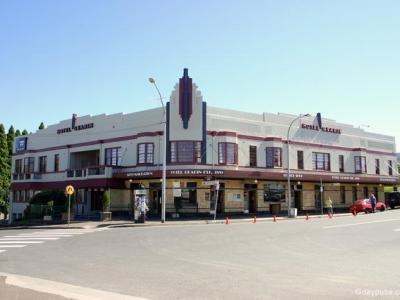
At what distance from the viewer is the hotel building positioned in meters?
38.6

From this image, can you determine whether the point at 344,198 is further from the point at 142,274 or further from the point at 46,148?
the point at 142,274

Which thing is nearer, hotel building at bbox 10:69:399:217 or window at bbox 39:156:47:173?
hotel building at bbox 10:69:399:217

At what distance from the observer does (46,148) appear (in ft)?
168

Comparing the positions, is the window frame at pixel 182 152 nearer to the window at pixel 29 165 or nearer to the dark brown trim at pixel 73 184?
the dark brown trim at pixel 73 184

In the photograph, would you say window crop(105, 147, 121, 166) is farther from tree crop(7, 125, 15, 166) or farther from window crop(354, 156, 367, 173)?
tree crop(7, 125, 15, 166)

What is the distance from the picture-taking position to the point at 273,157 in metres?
43.0

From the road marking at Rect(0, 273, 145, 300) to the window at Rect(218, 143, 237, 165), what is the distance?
29.1 meters

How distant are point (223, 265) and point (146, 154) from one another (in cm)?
2757

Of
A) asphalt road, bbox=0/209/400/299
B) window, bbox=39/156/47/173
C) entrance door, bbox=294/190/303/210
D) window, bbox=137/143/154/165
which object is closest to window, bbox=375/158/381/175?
entrance door, bbox=294/190/303/210

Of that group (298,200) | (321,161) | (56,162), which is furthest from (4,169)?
(321,161)

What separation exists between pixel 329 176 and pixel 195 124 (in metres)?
16.0

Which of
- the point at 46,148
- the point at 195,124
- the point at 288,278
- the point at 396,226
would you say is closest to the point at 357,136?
the point at 195,124

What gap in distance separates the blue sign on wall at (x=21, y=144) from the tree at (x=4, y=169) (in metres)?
18.7

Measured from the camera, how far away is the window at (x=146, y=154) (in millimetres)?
39656
